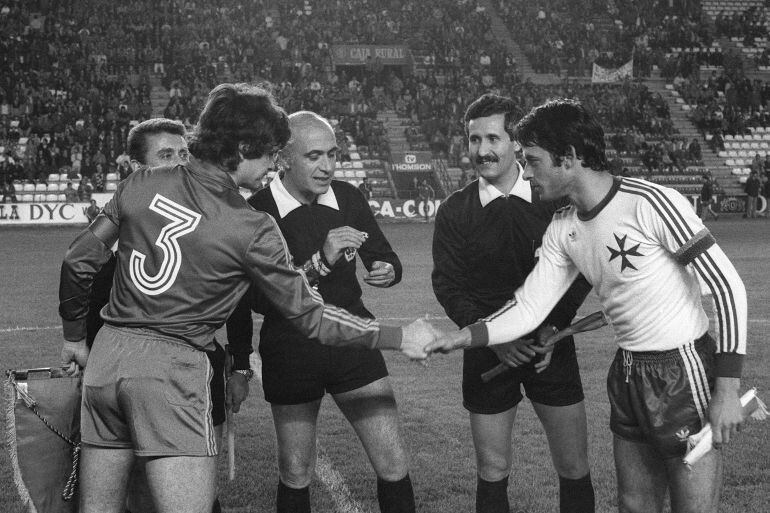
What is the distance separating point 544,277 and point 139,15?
36.1m

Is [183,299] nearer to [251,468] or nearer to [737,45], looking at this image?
[251,468]

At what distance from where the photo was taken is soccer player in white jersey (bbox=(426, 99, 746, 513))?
123 inches

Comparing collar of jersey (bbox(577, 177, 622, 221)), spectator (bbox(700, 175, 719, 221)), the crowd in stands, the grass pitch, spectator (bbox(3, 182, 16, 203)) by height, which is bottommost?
spectator (bbox(3, 182, 16, 203))

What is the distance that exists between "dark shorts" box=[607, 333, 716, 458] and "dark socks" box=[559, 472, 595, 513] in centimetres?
75

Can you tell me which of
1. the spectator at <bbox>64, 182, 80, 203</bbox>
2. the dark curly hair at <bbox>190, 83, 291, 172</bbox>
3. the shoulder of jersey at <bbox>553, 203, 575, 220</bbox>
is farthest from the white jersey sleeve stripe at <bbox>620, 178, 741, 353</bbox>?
the spectator at <bbox>64, 182, 80, 203</bbox>

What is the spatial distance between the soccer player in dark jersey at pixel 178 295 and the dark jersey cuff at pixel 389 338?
0.34 meters

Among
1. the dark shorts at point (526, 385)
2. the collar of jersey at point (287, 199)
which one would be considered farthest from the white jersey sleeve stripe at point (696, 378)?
the collar of jersey at point (287, 199)

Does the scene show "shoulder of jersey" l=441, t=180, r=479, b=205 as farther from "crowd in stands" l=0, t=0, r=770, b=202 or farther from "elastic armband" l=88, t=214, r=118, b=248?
"crowd in stands" l=0, t=0, r=770, b=202

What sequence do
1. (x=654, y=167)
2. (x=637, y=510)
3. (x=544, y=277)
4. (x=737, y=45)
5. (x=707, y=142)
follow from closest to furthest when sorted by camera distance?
(x=637, y=510)
(x=544, y=277)
(x=654, y=167)
(x=707, y=142)
(x=737, y=45)

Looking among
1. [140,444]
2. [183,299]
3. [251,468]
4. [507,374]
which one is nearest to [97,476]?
[140,444]

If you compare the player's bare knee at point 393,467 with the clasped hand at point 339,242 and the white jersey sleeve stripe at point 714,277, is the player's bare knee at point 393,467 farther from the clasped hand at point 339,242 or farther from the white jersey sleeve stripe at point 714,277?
the white jersey sleeve stripe at point 714,277

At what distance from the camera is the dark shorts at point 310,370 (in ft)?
12.7

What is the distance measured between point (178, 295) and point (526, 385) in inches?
70.4

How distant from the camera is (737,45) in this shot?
139ft
